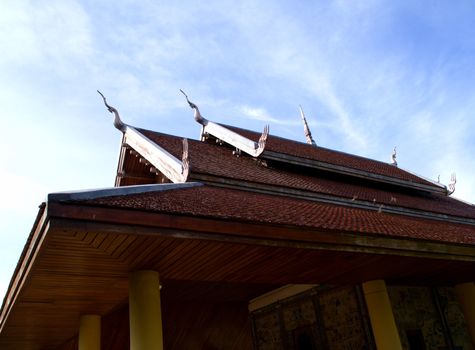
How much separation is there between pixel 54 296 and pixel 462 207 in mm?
11371

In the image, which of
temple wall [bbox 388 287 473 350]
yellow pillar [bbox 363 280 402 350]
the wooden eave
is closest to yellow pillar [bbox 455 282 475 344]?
temple wall [bbox 388 287 473 350]

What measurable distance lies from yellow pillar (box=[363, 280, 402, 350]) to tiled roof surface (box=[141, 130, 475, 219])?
235cm

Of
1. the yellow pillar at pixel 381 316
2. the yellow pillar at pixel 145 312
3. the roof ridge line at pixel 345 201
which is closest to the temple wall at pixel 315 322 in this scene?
the yellow pillar at pixel 381 316

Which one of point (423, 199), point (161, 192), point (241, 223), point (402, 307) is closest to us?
point (241, 223)

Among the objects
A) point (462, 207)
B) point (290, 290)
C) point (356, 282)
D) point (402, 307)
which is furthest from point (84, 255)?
point (462, 207)

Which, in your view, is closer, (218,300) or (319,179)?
(218,300)

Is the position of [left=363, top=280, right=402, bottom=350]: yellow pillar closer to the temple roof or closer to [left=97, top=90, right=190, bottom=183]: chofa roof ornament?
the temple roof

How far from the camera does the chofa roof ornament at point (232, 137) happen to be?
31.7 feet

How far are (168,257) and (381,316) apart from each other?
3.96 m

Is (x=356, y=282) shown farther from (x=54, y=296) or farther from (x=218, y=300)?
(x=54, y=296)

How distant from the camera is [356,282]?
7.40 m

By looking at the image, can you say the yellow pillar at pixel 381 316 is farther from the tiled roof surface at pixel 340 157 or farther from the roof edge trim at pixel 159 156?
the tiled roof surface at pixel 340 157

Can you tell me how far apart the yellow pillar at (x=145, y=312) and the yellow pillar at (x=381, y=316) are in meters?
3.79

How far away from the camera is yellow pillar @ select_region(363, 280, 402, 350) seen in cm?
682
